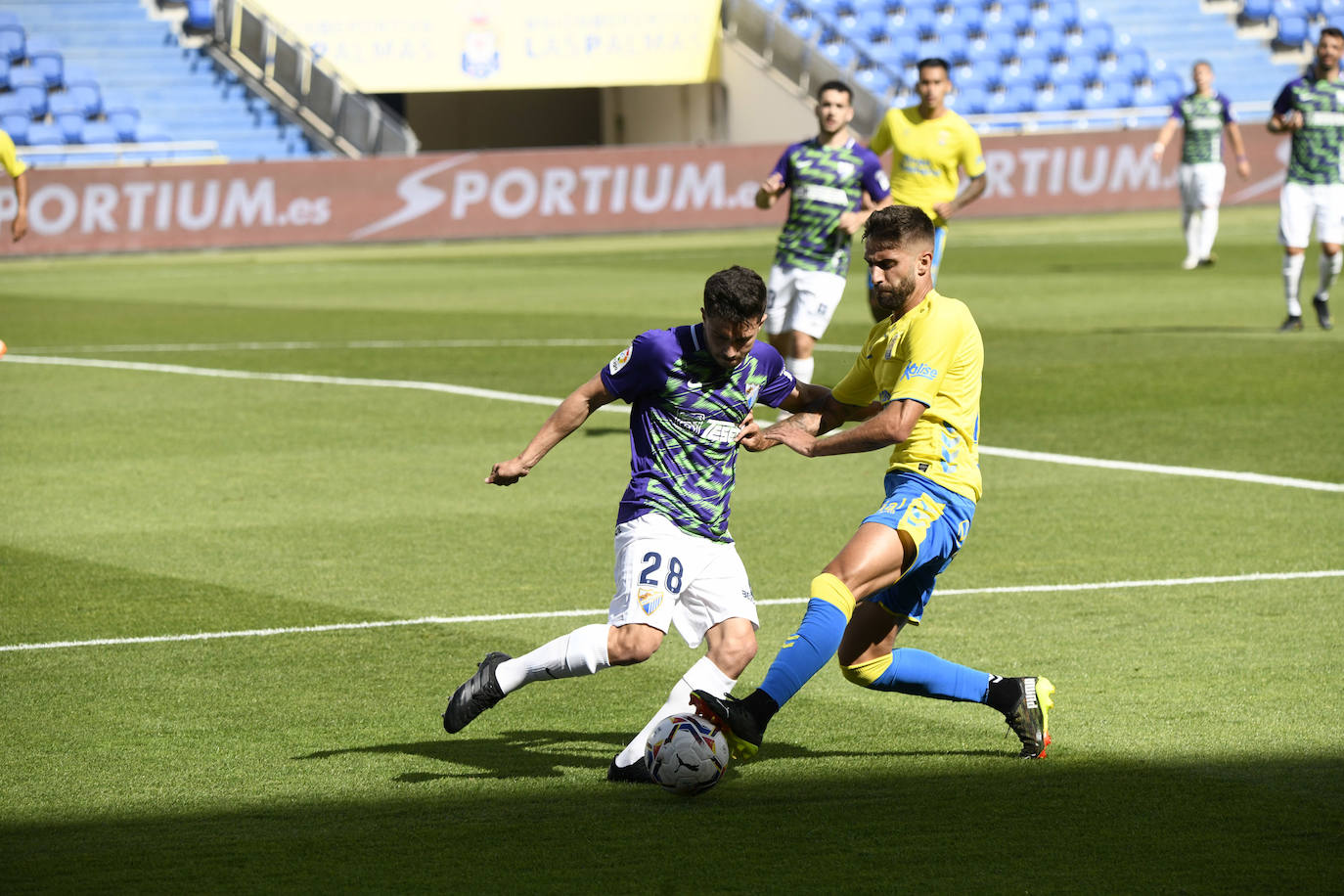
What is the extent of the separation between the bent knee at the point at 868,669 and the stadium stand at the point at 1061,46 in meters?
35.1

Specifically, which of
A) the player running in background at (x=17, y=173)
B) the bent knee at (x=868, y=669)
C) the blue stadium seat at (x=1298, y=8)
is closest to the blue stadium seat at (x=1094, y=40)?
the blue stadium seat at (x=1298, y=8)

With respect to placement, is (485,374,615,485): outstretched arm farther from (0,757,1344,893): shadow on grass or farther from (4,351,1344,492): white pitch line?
(4,351,1344,492): white pitch line

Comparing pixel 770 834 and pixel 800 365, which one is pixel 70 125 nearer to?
pixel 800 365

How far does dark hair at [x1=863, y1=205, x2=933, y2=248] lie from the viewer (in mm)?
5562

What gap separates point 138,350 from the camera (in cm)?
1786

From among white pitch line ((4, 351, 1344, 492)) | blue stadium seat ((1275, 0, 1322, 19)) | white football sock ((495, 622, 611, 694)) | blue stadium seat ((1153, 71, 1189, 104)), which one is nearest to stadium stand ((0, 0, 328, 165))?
white pitch line ((4, 351, 1344, 492))

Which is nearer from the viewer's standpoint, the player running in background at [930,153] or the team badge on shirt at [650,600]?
the team badge on shirt at [650,600]

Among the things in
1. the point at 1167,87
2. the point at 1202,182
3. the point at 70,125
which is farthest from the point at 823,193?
the point at 1167,87

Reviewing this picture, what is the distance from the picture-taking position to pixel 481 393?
1459cm

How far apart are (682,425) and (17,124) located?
32047 millimetres

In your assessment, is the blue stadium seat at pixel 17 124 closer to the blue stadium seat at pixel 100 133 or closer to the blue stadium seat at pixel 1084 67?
the blue stadium seat at pixel 100 133

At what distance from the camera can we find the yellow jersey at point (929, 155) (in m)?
14.4

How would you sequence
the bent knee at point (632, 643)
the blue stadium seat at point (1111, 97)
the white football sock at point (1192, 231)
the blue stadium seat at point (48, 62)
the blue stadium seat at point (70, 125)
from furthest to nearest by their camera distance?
the blue stadium seat at point (1111, 97) → the blue stadium seat at point (48, 62) → the blue stadium seat at point (70, 125) → the white football sock at point (1192, 231) → the bent knee at point (632, 643)

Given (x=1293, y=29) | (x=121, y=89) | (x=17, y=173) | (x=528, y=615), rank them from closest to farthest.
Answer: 1. (x=528, y=615)
2. (x=17, y=173)
3. (x=121, y=89)
4. (x=1293, y=29)
